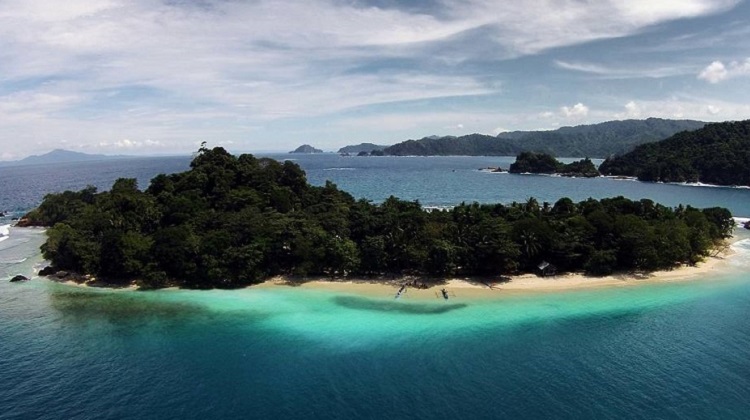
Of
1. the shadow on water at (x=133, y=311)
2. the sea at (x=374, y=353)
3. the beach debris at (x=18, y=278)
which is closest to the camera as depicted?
the sea at (x=374, y=353)

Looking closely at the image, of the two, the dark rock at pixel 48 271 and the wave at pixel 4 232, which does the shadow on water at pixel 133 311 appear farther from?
the wave at pixel 4 232

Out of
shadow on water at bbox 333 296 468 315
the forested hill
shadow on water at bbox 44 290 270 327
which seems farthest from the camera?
the forested hill

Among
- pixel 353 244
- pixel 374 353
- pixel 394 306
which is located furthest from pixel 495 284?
pixel 374 353

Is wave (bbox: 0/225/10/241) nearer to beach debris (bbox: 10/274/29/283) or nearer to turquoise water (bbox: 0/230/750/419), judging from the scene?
beach debris (bbox: 10/274/29/283)

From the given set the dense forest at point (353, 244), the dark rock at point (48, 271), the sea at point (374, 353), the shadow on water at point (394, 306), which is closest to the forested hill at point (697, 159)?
the dense forest at point (353, 244)

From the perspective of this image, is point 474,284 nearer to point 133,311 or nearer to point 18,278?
point 133,311

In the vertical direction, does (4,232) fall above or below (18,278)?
above

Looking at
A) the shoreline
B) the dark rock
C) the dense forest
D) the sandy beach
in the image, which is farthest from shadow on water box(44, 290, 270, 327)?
the sandy beach
